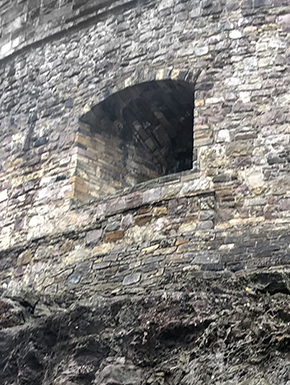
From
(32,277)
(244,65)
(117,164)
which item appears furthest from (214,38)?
(32,277)

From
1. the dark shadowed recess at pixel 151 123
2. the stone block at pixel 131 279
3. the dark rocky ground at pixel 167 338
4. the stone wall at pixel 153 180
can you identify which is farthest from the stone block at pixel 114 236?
the dark shadowed recess at pixel 151 123

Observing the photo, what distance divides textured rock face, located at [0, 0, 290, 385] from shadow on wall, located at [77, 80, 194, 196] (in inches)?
0.6

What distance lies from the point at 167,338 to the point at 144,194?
1.71 meters

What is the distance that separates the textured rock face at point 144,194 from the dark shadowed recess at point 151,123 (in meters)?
0.02

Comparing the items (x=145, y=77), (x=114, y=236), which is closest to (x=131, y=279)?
(x=114, y=236)

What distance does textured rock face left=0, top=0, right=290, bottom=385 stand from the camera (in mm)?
5594

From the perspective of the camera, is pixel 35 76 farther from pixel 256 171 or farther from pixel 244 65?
pixel 256 171

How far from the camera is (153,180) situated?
7051 mm

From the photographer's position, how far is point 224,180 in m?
6.81

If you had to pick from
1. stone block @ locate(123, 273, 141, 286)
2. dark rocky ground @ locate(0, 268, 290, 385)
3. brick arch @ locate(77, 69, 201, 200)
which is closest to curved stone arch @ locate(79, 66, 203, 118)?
brick arch @ locate(77, 69, 201, 200)

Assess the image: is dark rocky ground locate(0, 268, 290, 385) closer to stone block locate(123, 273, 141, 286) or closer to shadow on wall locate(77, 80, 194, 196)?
stone block locate(123, 273, 141, 286)

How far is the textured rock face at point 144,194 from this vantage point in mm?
5594

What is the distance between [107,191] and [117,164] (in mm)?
368

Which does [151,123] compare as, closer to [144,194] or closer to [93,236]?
[144,194]
